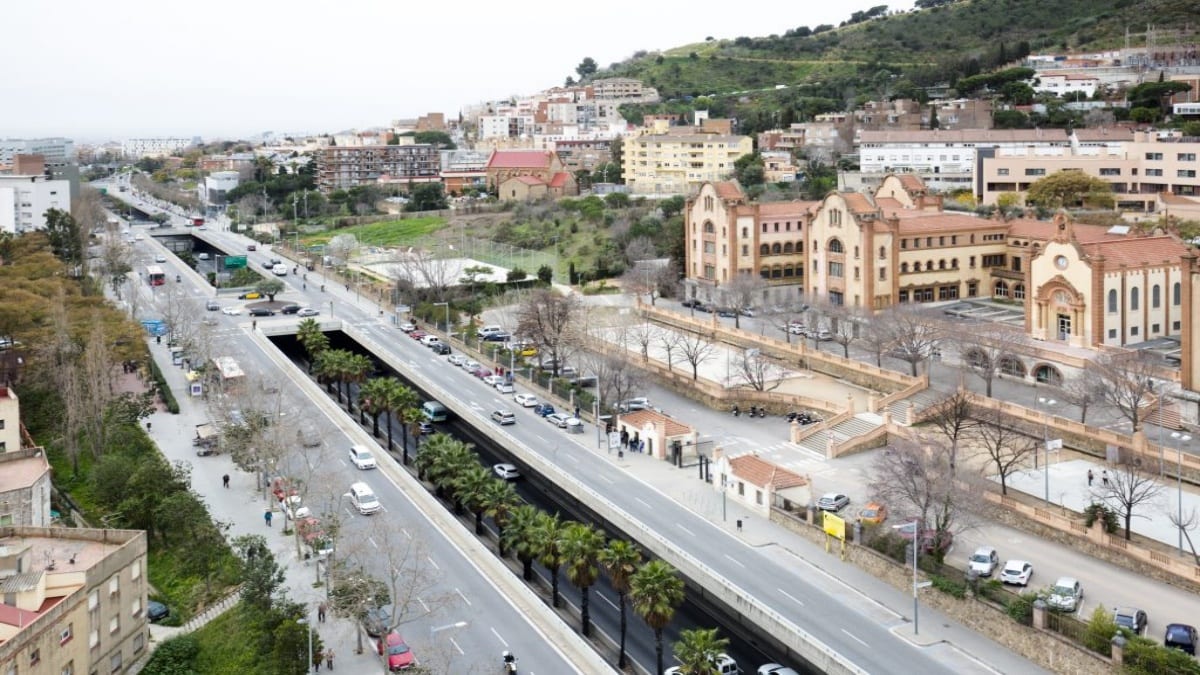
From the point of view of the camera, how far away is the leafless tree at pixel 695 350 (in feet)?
199

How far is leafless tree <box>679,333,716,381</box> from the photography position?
60.8m

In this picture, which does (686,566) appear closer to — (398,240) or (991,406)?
(991,406)

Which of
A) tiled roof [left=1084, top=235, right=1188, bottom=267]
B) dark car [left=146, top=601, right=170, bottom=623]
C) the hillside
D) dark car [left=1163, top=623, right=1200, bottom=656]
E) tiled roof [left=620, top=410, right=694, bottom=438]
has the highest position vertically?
the hillside

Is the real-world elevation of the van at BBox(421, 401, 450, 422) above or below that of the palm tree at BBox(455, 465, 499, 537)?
below

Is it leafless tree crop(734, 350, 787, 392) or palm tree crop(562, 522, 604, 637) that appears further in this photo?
leafless tree crop(734, 350, 787, 392)

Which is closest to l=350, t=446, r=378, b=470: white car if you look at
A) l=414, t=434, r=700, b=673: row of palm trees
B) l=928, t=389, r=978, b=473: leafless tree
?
l=414, t=434, r=700, b=673: row of palm trees

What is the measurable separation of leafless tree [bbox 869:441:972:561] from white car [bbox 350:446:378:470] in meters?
21.0

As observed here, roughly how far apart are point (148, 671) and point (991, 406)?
33670 millimetres

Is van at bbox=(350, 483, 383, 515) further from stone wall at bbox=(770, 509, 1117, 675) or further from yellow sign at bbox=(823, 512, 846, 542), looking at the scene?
stone wall at bbox=(770, 509, 1117, 675)

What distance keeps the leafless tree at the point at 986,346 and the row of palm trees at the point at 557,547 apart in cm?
2075

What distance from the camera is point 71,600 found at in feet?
105

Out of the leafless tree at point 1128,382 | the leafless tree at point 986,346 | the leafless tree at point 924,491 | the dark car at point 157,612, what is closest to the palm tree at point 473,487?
the dark car at point 157,612

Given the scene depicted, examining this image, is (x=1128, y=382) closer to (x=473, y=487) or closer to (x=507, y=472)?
(x=473, y=487)

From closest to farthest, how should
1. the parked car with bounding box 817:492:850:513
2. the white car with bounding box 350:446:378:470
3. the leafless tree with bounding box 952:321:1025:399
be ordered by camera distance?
1. the parked car with bounding box 817:492:850:513
2. the white car with bounding box 350:446:378:470
3. the leafless tree with bounding box 952:321:1025:399
